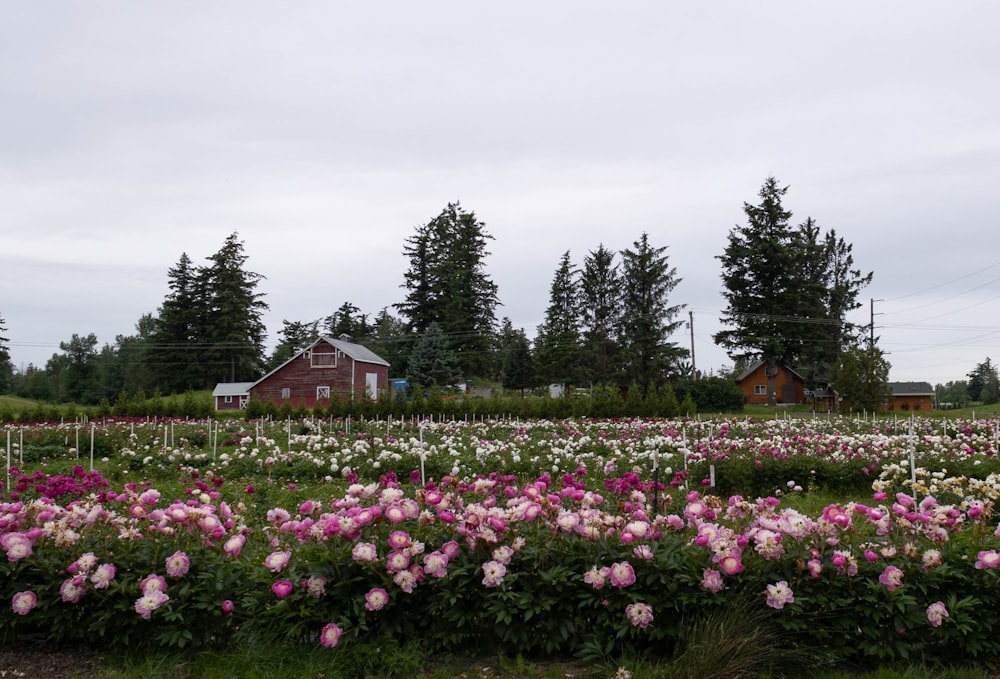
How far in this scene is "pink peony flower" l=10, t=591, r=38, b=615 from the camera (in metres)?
3.50

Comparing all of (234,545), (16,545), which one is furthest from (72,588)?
(234,545)

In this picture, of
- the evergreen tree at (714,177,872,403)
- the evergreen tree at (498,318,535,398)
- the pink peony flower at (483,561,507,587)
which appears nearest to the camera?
the pink peony flower at (483,561,507,587)

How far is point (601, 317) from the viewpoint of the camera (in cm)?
4706

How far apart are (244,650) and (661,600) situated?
1868 mm

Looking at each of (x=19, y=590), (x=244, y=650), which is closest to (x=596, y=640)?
(x=244, y=650)

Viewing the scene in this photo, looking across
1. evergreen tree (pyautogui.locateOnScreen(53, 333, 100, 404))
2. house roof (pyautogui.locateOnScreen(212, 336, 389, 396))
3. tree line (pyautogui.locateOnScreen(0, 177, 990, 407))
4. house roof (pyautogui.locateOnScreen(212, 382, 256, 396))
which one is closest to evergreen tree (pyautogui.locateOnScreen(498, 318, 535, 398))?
tree line (pyautogui.locateOnScreen(0, 177, 990, 407))

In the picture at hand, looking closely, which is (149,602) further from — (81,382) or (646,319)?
(81,382)

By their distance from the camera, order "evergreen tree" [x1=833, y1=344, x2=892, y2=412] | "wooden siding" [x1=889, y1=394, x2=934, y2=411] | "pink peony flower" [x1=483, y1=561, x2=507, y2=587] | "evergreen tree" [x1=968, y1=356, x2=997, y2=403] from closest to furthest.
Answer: "pink peony flower" [x1=483, y1=561, x2=507, y2=587] < "evergreen tree" [x1=833, y1=344, x2=892, y2=412] < "wooden siding" [x1=889, y1=394, x2=934, y2=411] < "evergreen tree" [x1=968, y1=356, x2=997, y2=403]

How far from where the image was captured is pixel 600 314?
47.1 metres

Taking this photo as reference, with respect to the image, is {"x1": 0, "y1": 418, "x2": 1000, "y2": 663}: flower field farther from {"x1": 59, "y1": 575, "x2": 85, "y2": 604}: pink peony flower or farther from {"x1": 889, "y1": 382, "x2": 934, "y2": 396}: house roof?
{"x1": 889, "y1": 382, "x2": 934, "y2": 396}: house roof

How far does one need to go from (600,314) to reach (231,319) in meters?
23.9

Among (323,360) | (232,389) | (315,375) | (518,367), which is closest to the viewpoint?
(315,375)

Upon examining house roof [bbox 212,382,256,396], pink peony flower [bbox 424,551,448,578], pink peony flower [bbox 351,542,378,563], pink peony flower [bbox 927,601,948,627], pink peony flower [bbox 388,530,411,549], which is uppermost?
house roof [bbox 212,382,256,396]

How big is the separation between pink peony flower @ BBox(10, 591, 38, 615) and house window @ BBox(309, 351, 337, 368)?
119ft
